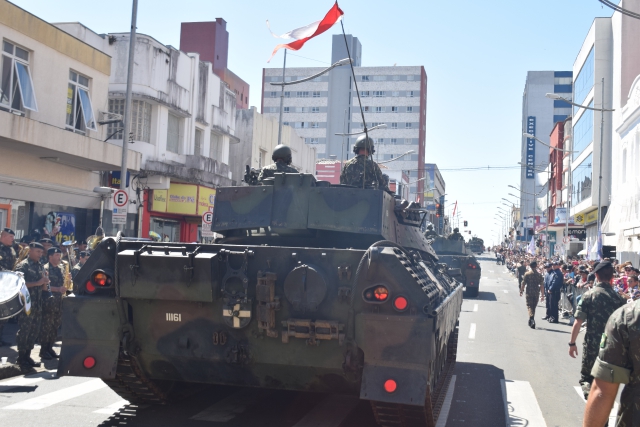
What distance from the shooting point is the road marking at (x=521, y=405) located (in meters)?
7.45

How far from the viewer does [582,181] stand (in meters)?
44.2

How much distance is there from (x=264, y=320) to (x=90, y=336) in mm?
1589

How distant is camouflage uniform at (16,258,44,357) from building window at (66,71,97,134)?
31.2 feet

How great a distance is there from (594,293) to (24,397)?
238 inches

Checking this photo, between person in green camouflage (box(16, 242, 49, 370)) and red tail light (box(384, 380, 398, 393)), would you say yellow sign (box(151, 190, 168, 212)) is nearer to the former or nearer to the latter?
person in green camouflage (box(16, 242, 49, 370))

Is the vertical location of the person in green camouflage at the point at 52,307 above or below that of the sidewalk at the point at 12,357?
above

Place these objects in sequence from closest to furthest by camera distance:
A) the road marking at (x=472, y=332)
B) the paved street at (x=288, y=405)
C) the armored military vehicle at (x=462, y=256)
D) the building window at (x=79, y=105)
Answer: the paved street at (x=288, y=405), the road marking at (x=472, y=332), the building window at (x=79, y=105), the armored military vehicle at (x=462, y=256)

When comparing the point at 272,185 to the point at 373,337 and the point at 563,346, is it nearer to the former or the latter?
the point at 373,337

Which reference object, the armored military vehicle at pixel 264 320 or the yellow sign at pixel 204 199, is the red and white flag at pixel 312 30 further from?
the yellow sign at pixel 204 199

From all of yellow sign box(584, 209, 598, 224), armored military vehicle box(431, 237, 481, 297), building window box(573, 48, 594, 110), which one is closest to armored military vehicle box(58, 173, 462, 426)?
armored military vehicle box(431, 237, 481, 297)

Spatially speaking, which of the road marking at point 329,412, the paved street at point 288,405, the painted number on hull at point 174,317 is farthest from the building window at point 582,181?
the painted number on hull at point 174,317

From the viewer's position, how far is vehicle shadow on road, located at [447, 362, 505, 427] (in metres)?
7.47

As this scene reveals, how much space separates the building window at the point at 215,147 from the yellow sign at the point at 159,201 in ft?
14.9

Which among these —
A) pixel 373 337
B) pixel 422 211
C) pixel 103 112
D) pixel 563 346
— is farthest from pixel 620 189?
pixel 373 337
